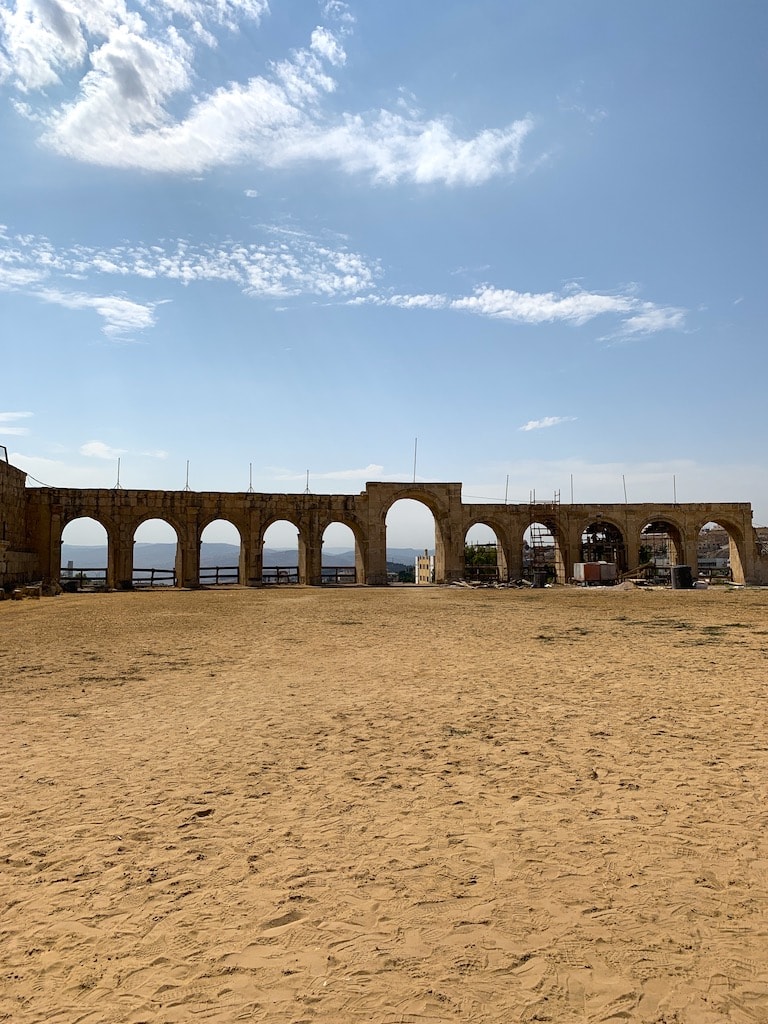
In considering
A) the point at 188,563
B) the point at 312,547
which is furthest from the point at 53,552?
the point at 312,547

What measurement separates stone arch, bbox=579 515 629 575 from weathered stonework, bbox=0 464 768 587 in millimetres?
182

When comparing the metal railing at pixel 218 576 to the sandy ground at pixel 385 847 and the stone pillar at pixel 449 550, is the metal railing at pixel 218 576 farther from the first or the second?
the sandy ground at pixel 385 847

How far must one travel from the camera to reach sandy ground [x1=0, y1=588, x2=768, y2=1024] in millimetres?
2982

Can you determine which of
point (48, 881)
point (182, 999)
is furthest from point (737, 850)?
point (48, 881)

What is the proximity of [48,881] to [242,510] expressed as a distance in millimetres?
31581

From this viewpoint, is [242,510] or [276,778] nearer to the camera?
[276,778]

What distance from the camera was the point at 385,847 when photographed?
14.4 ft

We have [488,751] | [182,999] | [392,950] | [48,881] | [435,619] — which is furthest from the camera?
[435,619]

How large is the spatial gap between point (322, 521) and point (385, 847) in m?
31.6

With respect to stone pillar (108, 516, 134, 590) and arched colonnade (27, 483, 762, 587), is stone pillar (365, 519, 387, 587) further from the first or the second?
stone pillar (108, 516, 134, 590)

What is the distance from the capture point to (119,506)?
3359cm

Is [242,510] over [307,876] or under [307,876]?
over

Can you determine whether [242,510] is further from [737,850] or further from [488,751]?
[737,850]

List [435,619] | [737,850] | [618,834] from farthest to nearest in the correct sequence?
[435,619], [618,834], [737,850]
